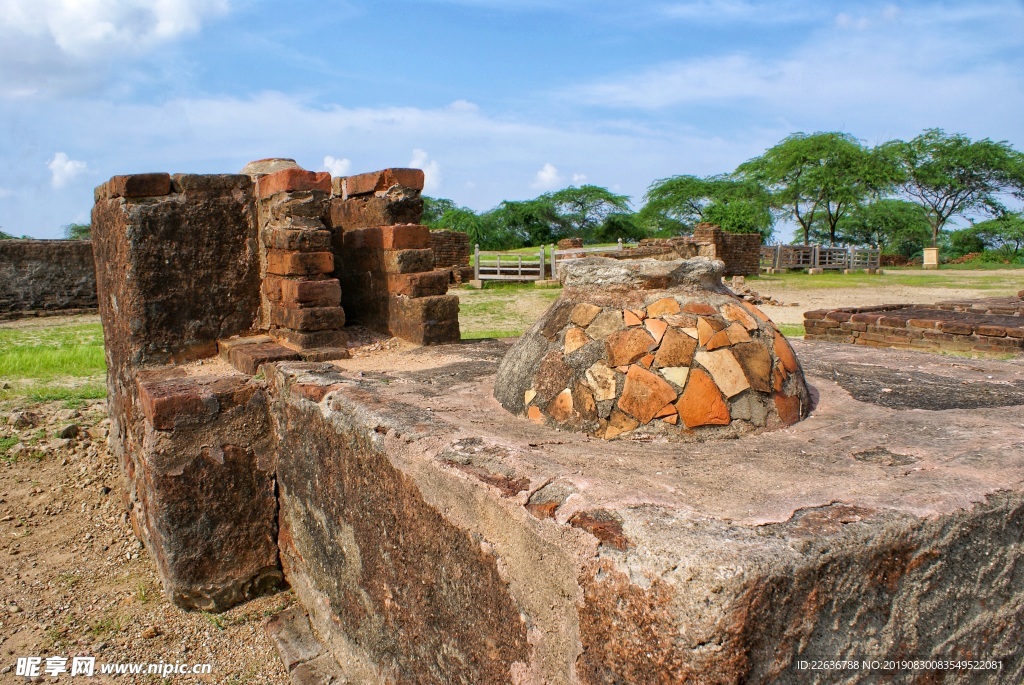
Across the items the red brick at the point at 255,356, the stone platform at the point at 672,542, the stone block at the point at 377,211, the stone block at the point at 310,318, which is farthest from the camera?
the stone block at the point at 377,211

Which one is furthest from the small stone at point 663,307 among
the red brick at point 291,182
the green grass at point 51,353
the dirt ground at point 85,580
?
the green grass at point 51,353

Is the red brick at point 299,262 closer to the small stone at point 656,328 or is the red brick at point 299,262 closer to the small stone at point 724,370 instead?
the small stone at point 656,328

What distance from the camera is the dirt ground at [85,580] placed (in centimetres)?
301

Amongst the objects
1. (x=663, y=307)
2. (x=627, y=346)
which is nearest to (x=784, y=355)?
(x=663, y=307)

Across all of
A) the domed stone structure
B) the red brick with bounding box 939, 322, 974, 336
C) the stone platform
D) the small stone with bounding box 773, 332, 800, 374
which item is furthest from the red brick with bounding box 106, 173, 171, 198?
the red brick with bounding box 939, 322, 974, 336

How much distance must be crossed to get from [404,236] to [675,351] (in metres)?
2.55

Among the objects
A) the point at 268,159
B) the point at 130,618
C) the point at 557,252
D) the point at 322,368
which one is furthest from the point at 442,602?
the point at 557,252

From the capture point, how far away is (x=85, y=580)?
142 inches

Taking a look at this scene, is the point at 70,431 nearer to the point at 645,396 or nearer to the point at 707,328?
the point at 645,396

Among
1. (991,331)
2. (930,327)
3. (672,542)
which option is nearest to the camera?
(672,542)

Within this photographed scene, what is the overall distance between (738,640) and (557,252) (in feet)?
51.2

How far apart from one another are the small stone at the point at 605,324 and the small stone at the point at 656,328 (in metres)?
0.08

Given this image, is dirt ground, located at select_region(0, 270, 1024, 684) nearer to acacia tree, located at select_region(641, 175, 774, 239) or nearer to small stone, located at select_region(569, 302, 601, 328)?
small stone, located at select_region(569, 302, 601, 328)

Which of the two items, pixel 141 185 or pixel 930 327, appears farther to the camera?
pixel 930 327
